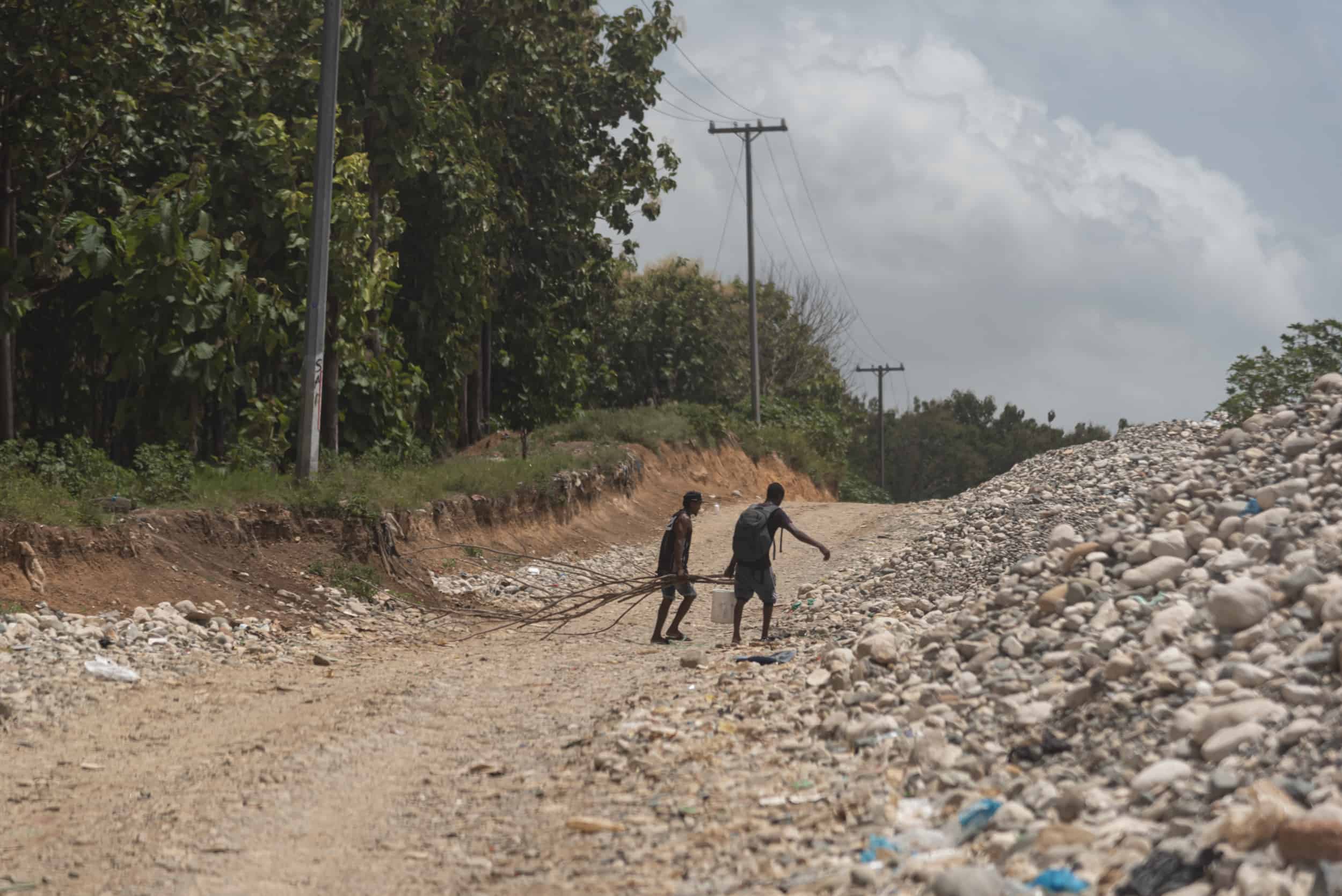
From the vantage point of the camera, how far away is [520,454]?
83.2 ft

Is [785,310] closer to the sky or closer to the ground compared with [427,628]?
closer to the sky

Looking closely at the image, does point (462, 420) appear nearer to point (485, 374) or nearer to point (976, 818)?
point (485, 374)

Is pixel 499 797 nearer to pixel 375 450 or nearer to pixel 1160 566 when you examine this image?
pixel 1160 566

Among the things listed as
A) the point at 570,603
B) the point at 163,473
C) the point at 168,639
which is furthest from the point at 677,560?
the point at 163,473

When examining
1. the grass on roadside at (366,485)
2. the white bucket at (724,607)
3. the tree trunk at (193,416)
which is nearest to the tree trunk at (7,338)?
the tree trunk at (193,416)

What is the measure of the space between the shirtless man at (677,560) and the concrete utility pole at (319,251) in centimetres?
544

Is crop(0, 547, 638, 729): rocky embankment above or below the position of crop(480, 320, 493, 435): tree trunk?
below

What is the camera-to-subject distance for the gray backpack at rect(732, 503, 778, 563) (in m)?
11.3

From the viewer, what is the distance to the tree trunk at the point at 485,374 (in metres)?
28.8

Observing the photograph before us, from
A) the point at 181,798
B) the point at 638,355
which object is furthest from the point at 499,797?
the point at 638,355

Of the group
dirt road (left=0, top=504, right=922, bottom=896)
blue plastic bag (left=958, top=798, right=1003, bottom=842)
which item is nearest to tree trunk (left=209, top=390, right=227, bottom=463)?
dirt road (left=0, top=504, right=922, bottom=896)

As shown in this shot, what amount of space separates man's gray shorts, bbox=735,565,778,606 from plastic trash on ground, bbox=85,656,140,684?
498cm

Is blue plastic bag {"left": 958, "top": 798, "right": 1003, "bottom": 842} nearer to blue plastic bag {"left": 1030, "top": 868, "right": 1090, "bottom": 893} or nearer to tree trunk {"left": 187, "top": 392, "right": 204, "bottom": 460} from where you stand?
blue plastic bag {"left": 1030, "top": 868, "right": 1090, "bottom": 893}

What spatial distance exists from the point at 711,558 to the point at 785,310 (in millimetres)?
30047
